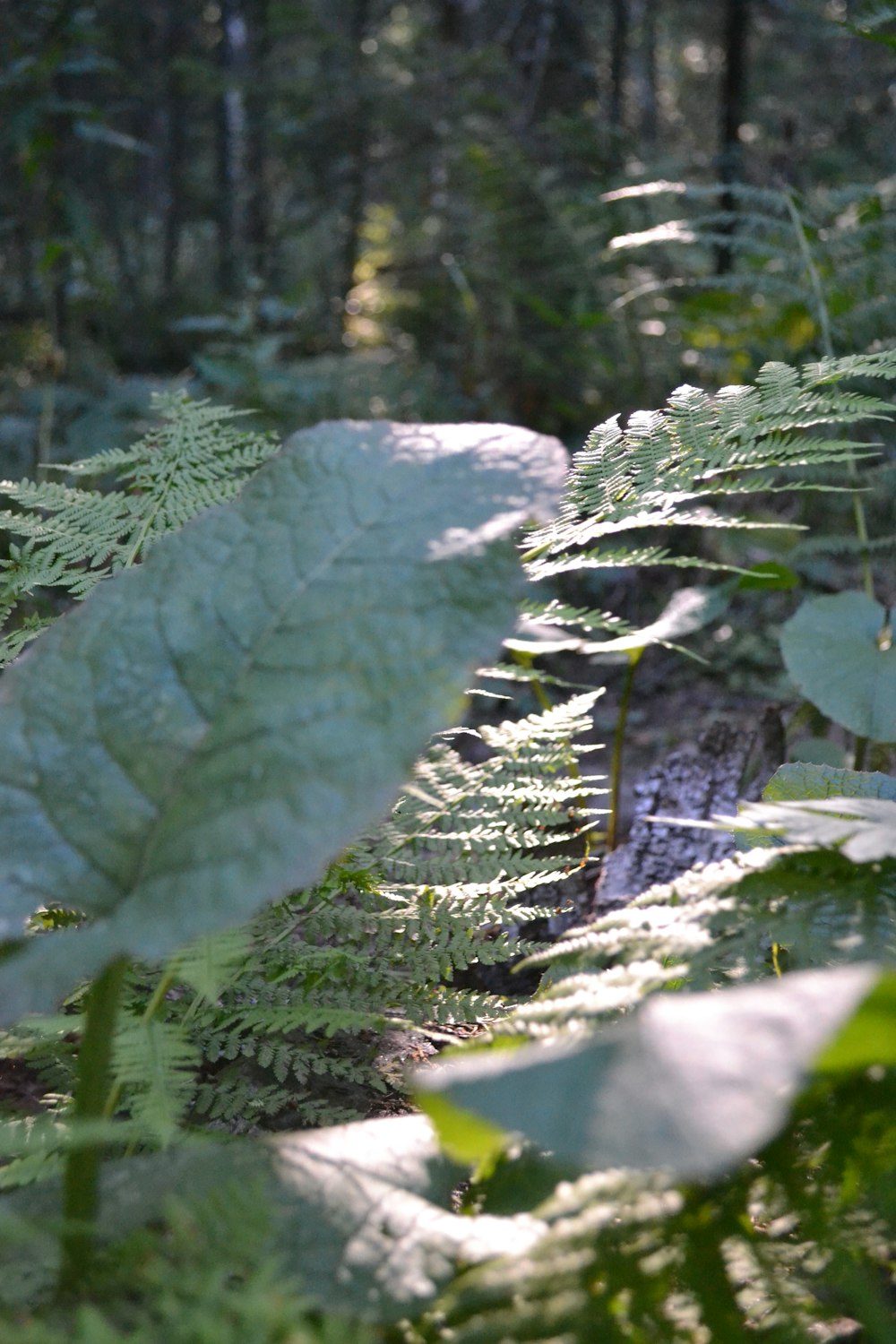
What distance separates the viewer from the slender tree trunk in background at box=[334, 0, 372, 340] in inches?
258

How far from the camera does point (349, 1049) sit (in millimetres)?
1041

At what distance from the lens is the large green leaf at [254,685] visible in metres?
0.57

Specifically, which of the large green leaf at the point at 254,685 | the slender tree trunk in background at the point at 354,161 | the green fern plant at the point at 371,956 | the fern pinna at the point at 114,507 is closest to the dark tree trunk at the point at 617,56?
the slender tree trunk in background at the point at 354,161

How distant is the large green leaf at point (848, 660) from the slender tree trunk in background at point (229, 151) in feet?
23.7

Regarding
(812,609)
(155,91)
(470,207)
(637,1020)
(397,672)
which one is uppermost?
(155,91)

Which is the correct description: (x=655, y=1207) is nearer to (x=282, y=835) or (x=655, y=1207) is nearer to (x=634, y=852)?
(x=282, y=835)

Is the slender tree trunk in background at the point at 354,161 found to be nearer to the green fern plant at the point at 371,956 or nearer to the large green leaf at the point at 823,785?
the green fern plant at the point at 371,956

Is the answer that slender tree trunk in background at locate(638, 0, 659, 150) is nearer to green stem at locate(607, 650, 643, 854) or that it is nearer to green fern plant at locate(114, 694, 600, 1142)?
green stem at locate(607, 650, 643, 854)

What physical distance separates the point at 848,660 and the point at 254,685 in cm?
143

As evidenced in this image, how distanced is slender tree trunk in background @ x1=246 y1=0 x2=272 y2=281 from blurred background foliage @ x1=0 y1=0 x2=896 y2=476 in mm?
33

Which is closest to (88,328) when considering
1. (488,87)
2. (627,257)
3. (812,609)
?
(488,87)

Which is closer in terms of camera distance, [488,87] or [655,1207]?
[655,1207]

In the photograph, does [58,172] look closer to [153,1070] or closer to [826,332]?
[826,332]

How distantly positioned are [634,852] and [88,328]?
7.62 m
